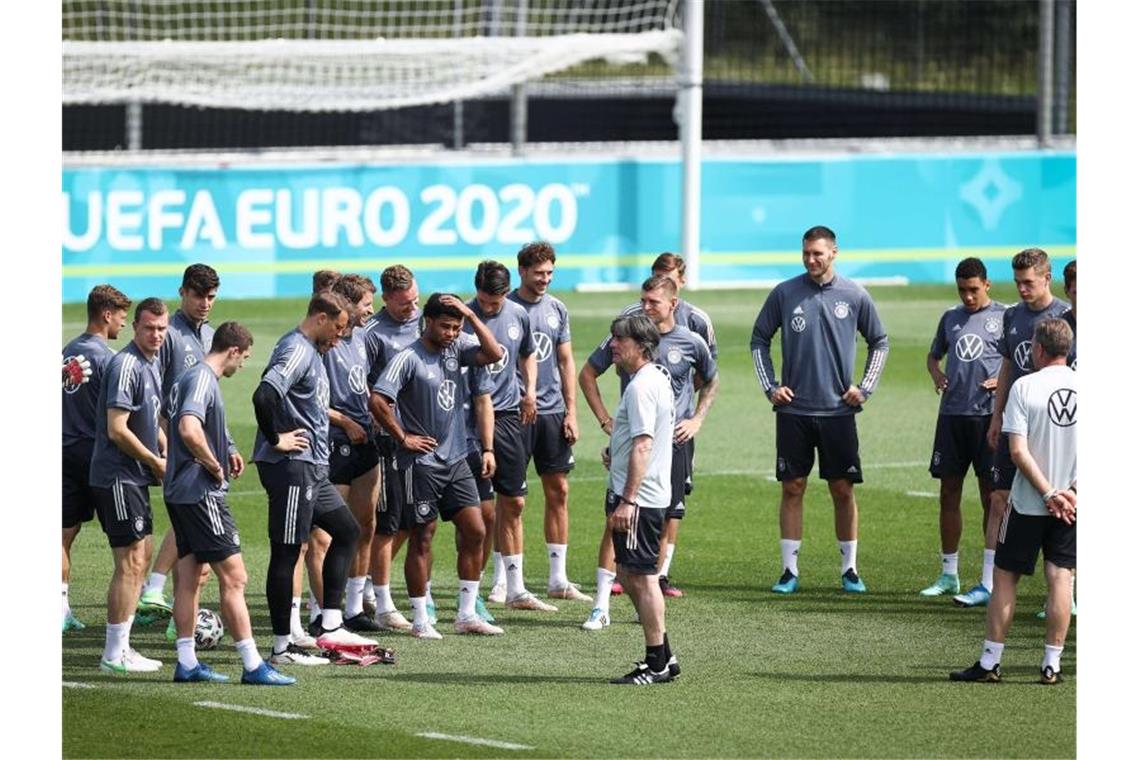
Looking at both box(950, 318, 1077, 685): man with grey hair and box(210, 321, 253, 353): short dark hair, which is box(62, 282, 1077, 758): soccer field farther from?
box(210, 321, 253, 353): short dark hair

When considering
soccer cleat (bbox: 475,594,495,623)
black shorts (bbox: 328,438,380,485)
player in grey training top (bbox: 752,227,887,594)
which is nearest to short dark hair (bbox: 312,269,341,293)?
black shorts (bbox: 328,438,380,485)

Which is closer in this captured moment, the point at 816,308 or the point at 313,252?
the point at 816,308

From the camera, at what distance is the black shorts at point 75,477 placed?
1148 centimetres

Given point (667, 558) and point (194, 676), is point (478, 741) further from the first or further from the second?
point (667, 558)

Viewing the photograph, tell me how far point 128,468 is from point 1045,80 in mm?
22630

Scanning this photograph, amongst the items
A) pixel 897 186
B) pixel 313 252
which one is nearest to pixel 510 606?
pixel 313 252

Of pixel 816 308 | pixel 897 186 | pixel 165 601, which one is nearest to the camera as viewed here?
pixel 165 601

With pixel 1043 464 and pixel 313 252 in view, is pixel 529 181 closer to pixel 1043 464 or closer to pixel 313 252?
pixel 313 252

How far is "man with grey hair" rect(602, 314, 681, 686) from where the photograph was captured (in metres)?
10.4

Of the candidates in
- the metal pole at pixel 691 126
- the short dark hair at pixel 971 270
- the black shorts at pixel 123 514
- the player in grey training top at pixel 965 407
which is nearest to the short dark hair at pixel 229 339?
the black shorts at pixel 123 514

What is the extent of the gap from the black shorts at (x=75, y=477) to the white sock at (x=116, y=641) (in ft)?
3.38

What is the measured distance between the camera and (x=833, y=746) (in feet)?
30.4

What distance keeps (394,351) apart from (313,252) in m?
14.8

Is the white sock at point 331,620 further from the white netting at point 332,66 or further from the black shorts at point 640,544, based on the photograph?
the white netting at point 332,66
